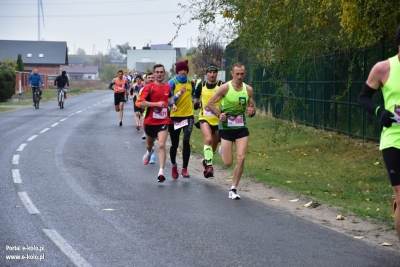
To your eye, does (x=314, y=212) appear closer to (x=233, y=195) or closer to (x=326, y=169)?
(x=233, y=195)

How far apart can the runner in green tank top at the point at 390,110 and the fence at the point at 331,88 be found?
9.07 metres

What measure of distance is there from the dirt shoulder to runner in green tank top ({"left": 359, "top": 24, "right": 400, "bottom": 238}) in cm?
145

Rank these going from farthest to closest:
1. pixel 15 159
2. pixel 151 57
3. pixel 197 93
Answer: pixel 151 57 < pixel 15 159 < pixel 197 93

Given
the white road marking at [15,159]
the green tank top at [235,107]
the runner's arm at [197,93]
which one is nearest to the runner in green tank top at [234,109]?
the green tank top at [235,107]

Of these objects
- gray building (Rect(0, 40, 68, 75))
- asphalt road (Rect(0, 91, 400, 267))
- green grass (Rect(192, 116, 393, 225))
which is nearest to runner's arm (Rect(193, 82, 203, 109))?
asphalt road (Rect(0, 91, 400, 267))

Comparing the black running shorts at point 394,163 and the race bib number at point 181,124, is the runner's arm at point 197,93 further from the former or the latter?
the black running shorts at point 394,163

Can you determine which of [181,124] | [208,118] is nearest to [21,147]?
[181,124]

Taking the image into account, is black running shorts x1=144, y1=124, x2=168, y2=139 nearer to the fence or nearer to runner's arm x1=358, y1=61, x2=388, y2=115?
the fence

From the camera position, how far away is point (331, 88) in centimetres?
1972

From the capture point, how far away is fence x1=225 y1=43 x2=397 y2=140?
16.7 m

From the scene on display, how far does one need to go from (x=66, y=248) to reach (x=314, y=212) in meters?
3.75

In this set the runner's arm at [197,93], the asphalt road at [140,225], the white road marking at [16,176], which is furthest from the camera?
the runner's arm at [197,93]

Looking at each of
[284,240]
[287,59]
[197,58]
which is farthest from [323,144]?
[197,58]

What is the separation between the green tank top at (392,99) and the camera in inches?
248
